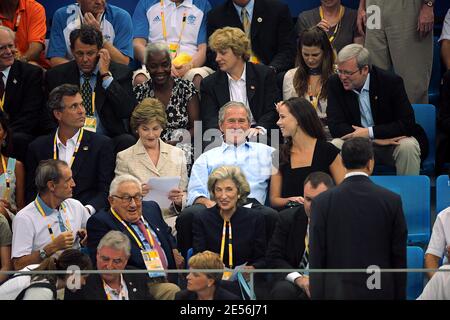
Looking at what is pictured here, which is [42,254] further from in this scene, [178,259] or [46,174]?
[178,259]

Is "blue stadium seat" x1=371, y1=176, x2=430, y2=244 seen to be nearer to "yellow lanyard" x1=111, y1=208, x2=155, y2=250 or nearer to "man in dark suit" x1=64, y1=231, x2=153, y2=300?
"yellow lanyard" x1=111, y1=208, x2=155, y2=250

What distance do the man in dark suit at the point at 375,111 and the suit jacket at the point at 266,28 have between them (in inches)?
38.5

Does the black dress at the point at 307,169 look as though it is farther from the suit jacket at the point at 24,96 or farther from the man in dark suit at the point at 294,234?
the suit jacket at the point at 24,96

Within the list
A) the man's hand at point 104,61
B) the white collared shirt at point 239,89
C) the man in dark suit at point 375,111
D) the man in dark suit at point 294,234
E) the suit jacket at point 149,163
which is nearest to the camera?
the man in dark suit at point 294,234

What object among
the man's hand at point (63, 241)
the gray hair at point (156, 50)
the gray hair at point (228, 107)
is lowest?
the man's hand at point (63, 241)

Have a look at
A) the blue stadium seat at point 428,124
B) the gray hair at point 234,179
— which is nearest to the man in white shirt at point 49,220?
the gray hair at point 234,179

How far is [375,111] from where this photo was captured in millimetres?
8438

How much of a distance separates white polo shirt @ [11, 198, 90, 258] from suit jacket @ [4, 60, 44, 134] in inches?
55.0

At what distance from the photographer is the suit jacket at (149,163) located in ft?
26.3

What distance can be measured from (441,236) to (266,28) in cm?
305

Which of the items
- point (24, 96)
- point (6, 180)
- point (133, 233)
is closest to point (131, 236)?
point (133, 233)
